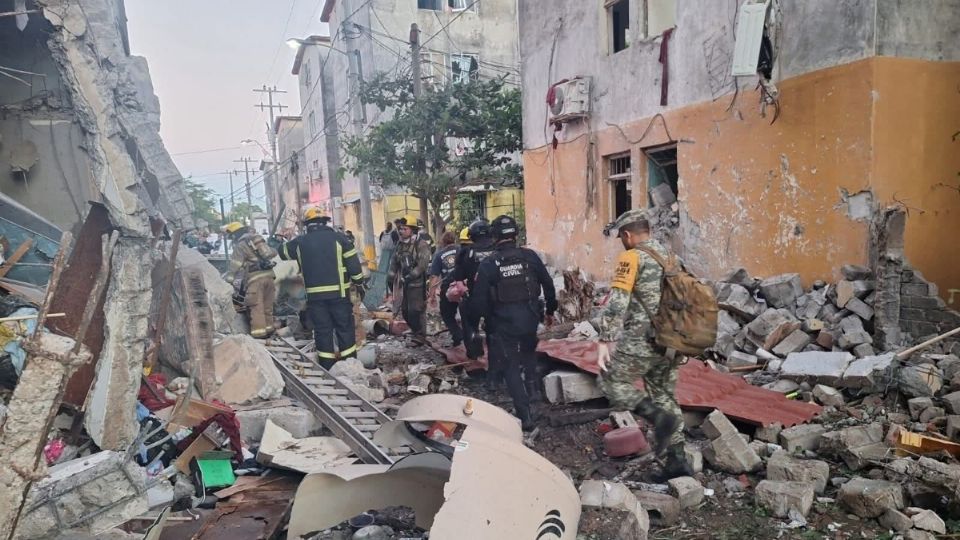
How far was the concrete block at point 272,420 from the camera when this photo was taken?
4973 mm

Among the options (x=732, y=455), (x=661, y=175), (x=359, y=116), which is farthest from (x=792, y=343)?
(x=359, y=116)

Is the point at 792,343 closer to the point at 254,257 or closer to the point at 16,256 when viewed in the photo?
the point at 254,257

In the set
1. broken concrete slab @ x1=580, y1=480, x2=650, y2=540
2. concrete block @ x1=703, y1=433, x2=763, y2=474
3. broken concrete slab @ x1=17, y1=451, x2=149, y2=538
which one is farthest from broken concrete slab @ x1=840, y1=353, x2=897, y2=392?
broken concrete slab @ x1=17, y1=451, x2=149, y2=538

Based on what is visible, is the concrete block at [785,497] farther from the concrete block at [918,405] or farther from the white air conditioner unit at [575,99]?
the white air conditioner unit at [575,99]

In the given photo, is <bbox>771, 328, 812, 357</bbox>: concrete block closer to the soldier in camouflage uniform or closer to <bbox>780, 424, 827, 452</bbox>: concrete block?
<bbox>780, 424, 827, 452</bbox>: concrete block

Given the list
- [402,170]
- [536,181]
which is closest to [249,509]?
[536,181]

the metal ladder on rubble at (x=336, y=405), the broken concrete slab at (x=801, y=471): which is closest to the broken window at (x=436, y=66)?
the metal ladder on rubble at (x=336, y=405)

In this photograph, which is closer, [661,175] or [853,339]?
[853,339]

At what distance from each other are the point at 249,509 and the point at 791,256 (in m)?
6.70

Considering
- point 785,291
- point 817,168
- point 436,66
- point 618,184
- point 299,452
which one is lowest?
point 299,452

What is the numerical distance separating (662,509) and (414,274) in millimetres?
5667

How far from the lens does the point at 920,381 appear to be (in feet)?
16.5

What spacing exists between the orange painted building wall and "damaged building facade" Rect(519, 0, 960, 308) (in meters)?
0.02

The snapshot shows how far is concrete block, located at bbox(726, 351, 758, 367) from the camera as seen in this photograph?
6.53m
